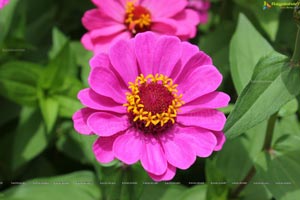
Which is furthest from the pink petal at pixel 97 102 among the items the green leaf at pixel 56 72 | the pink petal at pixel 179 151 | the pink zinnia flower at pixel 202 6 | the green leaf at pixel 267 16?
the pink zinnia flower at pixel 202 6

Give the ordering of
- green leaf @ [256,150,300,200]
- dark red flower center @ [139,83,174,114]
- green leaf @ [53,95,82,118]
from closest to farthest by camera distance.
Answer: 1. dark red flower center @ [139,83,174,114]
2. green leaf @ [256,150,300,200]
3. green leaf @ [53,95,82,118]

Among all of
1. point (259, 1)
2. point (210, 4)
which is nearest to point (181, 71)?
point (259, 1)

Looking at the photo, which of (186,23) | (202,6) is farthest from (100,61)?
(202,6)

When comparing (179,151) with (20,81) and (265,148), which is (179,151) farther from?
(20,81)

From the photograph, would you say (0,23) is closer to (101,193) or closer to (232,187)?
(101,193)

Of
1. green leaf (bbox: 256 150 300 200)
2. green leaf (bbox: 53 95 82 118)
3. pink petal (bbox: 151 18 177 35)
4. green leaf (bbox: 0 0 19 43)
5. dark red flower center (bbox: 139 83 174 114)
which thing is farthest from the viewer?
green leaf (bbox: 0 0 19 43)

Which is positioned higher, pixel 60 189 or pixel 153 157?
pixel 153 157

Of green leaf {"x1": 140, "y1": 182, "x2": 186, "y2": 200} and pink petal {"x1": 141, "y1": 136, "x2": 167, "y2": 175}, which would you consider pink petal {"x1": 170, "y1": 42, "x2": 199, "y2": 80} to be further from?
green leaf {"x1": 140, "y1": 182, "x2": 186, "y2": 200}

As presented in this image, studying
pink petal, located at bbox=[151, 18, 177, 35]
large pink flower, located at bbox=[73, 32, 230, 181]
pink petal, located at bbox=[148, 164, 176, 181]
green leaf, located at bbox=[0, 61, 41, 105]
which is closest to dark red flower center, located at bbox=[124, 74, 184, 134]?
large pink flower, located at bbox=[73, 32, 230, 181]
